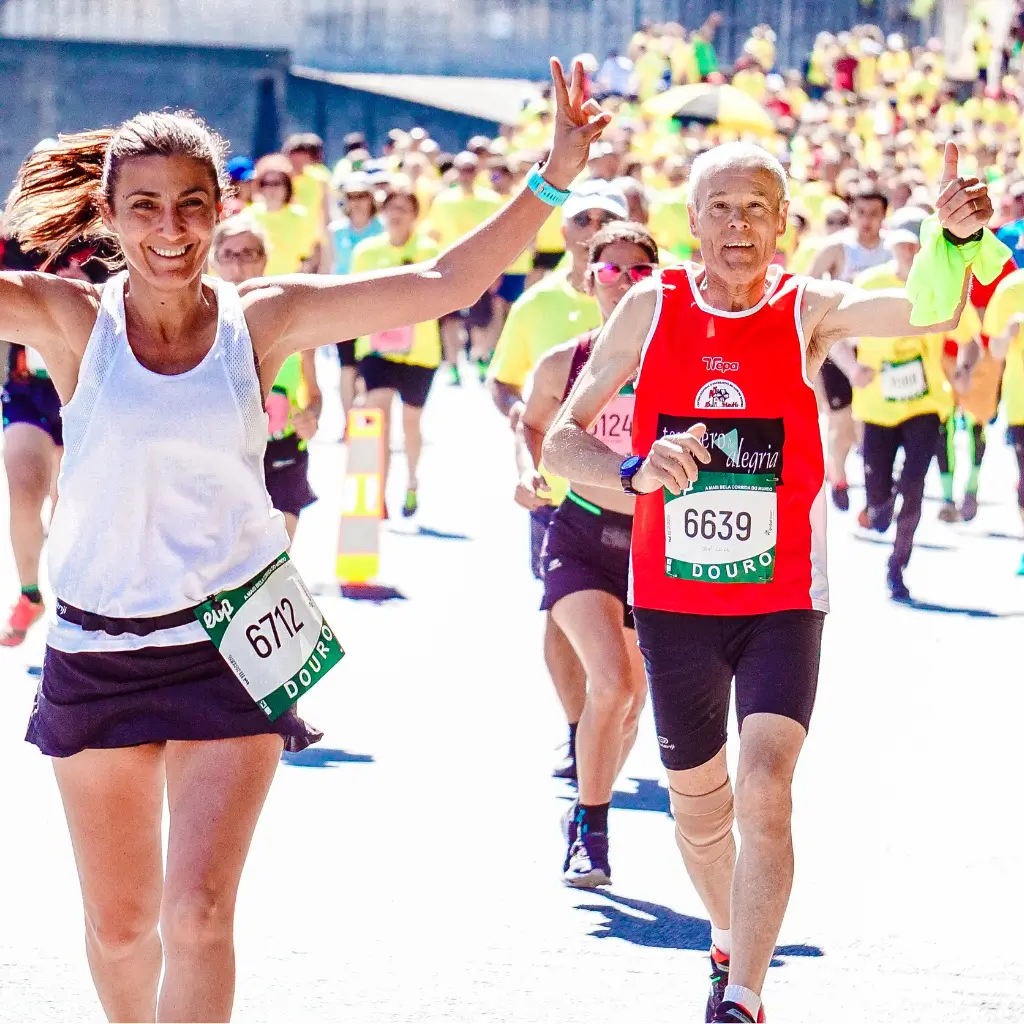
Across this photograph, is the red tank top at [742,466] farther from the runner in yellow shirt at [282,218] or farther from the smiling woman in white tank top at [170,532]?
the runner in yellow shirt at [282,218]

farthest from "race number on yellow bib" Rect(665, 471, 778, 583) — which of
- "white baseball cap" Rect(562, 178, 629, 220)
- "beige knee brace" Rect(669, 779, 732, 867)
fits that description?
"white baseball cap" Rect(562, 178, 629, 220)

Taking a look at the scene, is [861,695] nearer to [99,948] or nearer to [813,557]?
[813,557]

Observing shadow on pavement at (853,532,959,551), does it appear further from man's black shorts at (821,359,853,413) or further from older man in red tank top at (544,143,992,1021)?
older man in red tank top at (544,143,992,1021)

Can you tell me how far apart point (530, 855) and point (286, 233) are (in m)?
9.91

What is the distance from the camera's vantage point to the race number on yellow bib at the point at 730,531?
15.8ft

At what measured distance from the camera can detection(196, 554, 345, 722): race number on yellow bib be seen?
3.91 metres

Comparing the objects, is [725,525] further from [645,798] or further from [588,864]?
[645,798]

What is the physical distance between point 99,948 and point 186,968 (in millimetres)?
397

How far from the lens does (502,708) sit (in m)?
8.77

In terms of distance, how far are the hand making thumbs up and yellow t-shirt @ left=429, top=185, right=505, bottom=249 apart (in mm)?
15693

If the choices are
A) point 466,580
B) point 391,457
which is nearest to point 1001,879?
point 466,580

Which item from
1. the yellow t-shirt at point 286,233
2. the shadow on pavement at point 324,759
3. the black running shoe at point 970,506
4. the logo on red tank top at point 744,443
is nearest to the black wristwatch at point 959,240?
the logo on red tank top at point 744,443

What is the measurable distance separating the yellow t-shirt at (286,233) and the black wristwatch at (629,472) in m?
11.0

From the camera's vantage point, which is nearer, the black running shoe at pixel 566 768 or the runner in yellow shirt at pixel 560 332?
the runner in yellow shirt at pixel 560 332
